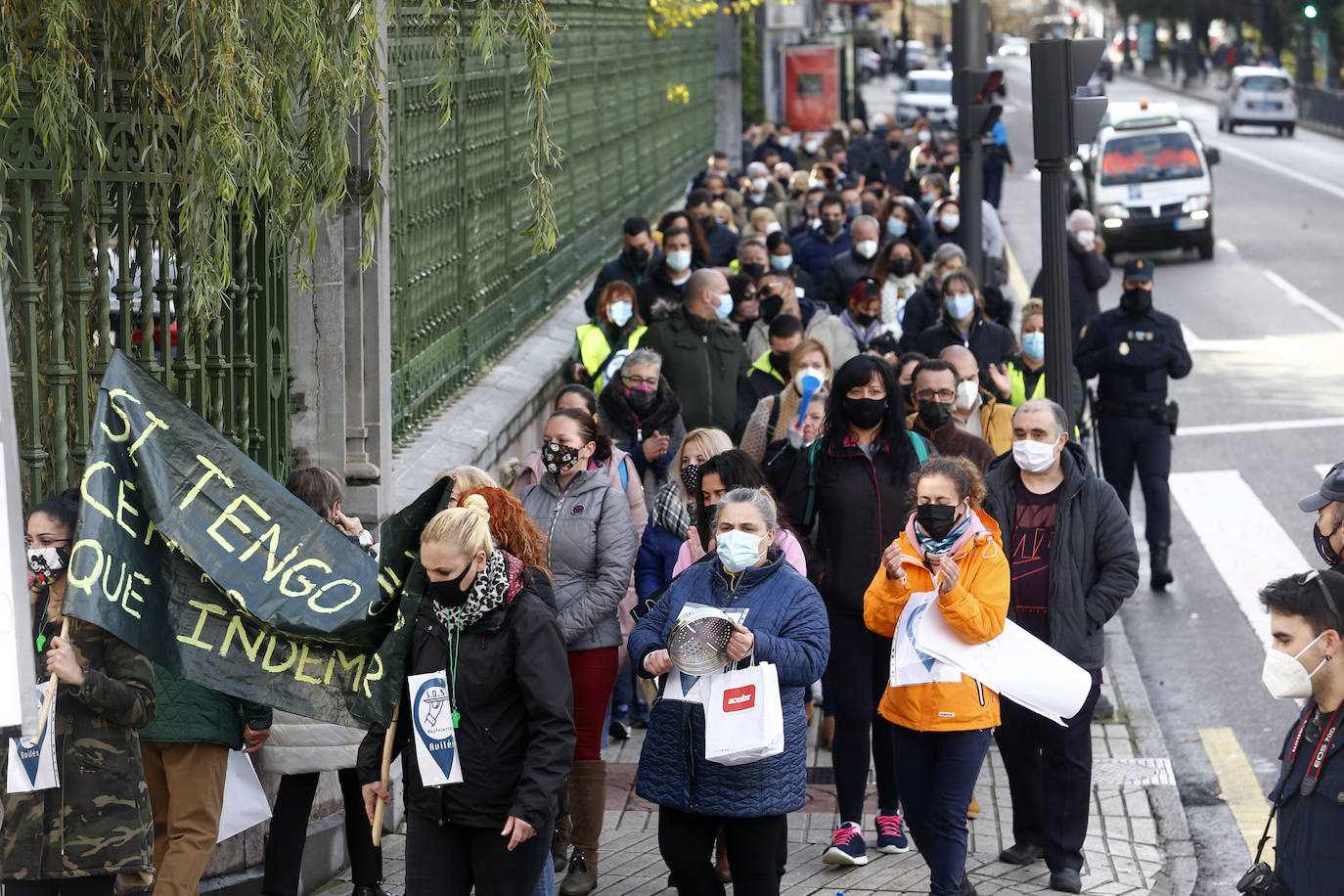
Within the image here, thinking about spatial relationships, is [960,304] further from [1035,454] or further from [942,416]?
[1035,454]

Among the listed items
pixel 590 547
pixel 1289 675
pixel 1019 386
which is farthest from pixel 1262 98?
pixel 1289 675

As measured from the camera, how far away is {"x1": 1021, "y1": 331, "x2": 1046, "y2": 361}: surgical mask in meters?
10.4

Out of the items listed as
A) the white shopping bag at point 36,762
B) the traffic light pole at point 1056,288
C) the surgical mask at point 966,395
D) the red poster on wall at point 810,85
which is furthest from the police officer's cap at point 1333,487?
the red poster on wall at point 810,85

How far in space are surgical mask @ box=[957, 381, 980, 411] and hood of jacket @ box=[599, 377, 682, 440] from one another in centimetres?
136

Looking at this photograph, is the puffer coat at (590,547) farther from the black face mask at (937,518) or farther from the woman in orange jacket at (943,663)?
the black face mask at (937,518)

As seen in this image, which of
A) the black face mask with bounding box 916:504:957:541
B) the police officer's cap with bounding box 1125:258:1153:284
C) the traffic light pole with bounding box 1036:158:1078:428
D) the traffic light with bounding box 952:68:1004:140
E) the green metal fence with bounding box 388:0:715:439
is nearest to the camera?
the black face mask with bounding box 916:504:957:541

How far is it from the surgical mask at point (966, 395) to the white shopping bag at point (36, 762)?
510cm

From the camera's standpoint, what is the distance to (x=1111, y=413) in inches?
468

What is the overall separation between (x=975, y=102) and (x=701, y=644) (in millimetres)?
9315

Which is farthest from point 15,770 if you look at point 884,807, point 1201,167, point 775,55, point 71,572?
point 775,55

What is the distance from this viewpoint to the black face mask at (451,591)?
5367 mm

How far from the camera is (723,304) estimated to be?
1093 cm

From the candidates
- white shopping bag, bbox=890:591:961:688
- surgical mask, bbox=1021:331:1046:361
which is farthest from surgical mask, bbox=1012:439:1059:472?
surgical mask, bbox=1021:331:1046:361

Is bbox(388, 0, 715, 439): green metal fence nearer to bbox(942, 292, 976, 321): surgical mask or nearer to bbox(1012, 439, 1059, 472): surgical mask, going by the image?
bbox(1012, 439, 1059, 472): surgical mask
